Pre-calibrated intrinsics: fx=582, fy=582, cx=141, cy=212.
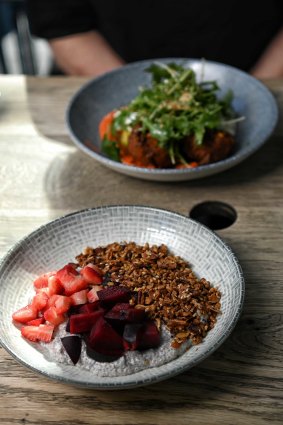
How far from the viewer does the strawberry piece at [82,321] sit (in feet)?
3.16

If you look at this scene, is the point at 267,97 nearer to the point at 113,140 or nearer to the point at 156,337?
the point at 113,140

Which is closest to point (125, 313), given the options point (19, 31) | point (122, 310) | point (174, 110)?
point (122, 310)

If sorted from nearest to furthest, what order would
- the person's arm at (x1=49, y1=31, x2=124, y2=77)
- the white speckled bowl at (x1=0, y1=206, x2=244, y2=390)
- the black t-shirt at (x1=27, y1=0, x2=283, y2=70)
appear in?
1. the white speckled bowl at (x1=0, y1=206, x2=244, y2=390)
2. the black t-shirt at (x1=27, y1=0, x2=283, y2=70)
3. the person's arm at (x1=49, y1=31, x2=124, y2=77)

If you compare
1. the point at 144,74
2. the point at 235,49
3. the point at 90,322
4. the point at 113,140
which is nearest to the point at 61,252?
the point at 90,322

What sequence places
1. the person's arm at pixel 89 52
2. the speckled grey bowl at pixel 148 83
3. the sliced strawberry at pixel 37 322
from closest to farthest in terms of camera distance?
the sliced strawberry at pixel 37 322
the speckled grey bowl at pixel 148 83
the person's arm at pixel 89 52

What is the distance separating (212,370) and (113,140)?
0.73 m

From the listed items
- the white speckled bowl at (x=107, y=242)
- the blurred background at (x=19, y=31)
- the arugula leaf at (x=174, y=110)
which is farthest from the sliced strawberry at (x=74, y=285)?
the blurred background at (x=19, y=31)

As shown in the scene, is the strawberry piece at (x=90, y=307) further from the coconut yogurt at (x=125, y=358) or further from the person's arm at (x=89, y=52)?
the person's arm at (x=89, y=52)

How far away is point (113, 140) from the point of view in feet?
5.01

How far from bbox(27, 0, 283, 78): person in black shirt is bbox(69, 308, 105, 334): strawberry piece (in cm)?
144

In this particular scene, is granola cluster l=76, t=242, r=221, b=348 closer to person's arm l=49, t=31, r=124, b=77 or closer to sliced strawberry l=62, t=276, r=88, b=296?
sliced strawberry l=62, t=276, r=88, b=296

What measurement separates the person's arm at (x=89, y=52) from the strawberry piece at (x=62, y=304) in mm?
1399

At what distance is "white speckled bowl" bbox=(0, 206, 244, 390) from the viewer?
3.04 feet

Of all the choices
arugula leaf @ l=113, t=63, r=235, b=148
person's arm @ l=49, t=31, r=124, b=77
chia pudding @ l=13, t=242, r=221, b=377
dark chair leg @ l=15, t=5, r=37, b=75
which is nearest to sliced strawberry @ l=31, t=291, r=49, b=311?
chia pudding @ l=13, t=242, r=221, b=377
